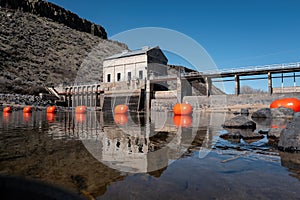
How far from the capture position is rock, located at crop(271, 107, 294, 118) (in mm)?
14035

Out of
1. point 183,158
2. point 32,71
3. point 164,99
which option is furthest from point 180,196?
point 32,71

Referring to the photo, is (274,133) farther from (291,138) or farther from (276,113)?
(276,113)

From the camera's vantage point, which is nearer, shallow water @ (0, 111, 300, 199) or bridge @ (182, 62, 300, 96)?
shallow water @ (0, 111, 300, 199)

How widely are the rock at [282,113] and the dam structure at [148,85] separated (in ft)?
32.8

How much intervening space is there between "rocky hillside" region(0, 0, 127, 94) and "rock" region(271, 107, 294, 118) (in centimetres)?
3765

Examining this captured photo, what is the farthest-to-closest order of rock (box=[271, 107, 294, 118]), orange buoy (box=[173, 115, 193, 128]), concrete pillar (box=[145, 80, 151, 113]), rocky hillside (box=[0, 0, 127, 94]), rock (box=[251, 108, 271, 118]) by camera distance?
rocky hillside (box=[0, 0, 127, 94]), concrete pillar (box=[145, 80, 151, 113]), rock (box=[251, 108, 271, 118]), rock (box=[271, 107, 294, 118]), orange buoy (box=[173, 115, 193, 128])

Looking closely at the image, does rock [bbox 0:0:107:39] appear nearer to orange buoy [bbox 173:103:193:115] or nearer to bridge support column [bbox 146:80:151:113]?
bridge support column [bbox 146:80:151:113]

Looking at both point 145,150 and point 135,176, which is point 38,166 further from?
point 145,150

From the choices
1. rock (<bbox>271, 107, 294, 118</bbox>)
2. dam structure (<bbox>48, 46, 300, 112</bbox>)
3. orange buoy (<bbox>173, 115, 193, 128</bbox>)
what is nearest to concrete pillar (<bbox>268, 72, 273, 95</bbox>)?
dam structure (<bbox>48, 46, 300, 112</bbox>)

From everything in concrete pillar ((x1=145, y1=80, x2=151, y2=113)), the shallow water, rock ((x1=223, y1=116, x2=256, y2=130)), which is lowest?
the shallow water

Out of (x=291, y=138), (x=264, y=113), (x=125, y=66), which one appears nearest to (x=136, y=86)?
(x=125, y=66)

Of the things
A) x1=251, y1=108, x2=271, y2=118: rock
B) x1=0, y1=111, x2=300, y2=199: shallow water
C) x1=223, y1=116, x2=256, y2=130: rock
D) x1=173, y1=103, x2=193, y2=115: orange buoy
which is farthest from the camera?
x1=173, y1=103, x2=193, y2=115: orange buoy

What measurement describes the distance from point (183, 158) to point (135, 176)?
131cm

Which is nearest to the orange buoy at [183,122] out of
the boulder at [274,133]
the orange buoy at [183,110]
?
the orange buoy at [183,110]
